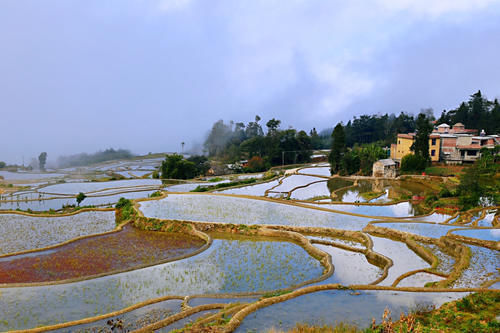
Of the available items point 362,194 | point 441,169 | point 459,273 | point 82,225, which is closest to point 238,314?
Result: point 459,273

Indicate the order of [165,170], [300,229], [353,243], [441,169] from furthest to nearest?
1. [165,170]
2. [441,169]
3. [300,229]
4. [353,243]

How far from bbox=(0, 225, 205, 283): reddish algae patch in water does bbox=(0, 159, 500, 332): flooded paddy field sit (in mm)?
40

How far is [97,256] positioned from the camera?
35.7 feet

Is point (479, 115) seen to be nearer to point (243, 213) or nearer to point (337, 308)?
point (243, 213)

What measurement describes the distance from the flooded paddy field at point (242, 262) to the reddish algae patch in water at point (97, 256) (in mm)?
40

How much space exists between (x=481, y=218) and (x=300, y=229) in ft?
26.1

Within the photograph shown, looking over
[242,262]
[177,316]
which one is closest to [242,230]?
[242,262]

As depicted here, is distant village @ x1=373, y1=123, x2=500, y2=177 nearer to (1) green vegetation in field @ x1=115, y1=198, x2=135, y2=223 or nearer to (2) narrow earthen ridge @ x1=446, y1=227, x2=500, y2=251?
(2) narrow earthen ridge @ x1=446, y1=227, x2=500, y2=251

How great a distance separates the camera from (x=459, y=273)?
8.64m

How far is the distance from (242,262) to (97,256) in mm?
4734

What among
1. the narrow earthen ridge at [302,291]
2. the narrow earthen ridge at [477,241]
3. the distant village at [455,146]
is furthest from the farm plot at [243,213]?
the distant village at [455,146]

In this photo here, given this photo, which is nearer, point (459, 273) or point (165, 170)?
point (459, 273)

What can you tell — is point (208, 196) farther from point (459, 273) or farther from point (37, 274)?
point (459, 273)

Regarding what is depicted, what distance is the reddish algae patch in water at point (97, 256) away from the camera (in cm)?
946
